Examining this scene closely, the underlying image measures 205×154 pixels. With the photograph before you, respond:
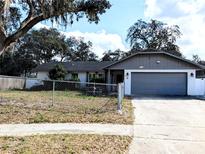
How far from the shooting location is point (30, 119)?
10969mm

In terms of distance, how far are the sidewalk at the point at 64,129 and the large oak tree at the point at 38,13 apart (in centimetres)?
448

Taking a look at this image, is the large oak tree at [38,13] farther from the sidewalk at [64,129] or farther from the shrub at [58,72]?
the shrub at [58,72]

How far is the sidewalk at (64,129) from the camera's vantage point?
8898mm

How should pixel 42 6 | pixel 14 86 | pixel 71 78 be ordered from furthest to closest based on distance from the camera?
1. pixel 71 78
2. pixel 14 86
3. pixel 42 6

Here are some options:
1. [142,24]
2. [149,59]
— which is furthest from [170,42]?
[149,59]

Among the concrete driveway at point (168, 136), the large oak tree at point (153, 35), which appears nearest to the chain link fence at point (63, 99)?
the concrete driveway at point (168, 136)

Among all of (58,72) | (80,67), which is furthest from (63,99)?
(80,67)

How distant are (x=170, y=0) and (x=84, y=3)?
14.6ft

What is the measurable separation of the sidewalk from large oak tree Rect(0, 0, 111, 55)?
14.7 ft

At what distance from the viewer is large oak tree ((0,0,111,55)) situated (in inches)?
529

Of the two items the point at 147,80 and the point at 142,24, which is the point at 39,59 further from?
the point at 147,80

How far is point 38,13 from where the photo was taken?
576 inches

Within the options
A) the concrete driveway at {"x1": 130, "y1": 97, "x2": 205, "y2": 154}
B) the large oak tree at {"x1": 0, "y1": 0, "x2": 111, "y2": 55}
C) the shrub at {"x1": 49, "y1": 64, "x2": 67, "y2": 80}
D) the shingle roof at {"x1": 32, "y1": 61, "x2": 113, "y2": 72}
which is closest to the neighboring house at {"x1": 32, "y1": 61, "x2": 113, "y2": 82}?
the shingle roof at {"x1": 32, "y1": 61, "x2": 113, "y2": 72}

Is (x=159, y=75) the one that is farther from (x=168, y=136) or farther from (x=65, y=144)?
(x=65, y=144)
